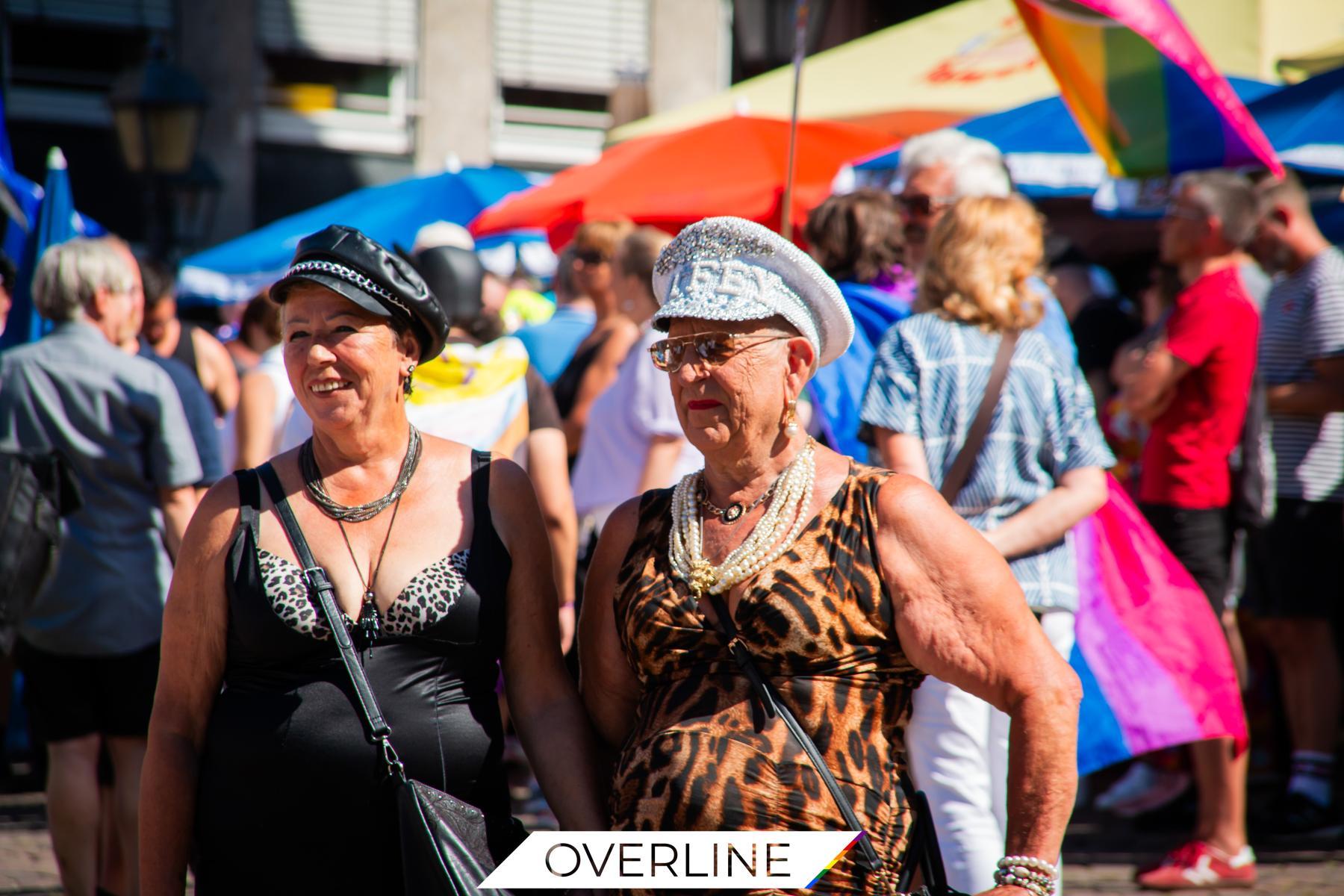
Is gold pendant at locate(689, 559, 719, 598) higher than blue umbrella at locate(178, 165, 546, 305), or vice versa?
blue umbrella at locate(178, 165, 546, 305)

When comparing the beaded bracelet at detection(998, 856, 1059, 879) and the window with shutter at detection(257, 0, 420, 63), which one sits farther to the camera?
the window with shutter at detection(257, 0, 420, 63)

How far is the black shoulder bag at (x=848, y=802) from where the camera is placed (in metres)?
2.30

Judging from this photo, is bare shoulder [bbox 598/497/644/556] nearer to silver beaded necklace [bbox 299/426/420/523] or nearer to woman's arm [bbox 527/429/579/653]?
silver beaded necklace [bbox 299/426/420/523]

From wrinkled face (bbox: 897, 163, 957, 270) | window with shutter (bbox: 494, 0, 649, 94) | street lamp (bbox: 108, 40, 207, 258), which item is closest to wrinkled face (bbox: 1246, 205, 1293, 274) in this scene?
wrinkled face (bbox: 897, 163, 957, 270)

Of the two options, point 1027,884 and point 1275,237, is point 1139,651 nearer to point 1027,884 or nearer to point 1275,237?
point 1027,884

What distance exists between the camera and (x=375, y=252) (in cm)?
261

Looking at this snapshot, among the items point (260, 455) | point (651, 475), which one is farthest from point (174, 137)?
point (651, 475)

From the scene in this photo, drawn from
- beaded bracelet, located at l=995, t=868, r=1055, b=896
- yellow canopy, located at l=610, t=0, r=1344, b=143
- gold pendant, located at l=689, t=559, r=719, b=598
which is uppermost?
yellow canopy, located at l=610, t=0, r=1344, b=143

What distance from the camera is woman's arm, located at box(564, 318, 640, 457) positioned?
18.5ft

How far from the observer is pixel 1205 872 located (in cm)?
491

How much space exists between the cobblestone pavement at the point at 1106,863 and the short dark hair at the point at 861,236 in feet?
7.63

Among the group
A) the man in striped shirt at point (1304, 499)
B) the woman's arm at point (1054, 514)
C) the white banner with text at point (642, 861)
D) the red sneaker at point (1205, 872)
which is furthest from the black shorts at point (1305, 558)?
the white banner with text at point (642, 861)

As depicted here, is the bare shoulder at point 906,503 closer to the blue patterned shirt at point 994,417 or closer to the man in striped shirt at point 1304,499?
the blue patterned shirt at point 994,417

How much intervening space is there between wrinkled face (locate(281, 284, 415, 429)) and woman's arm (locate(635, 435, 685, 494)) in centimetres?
224
